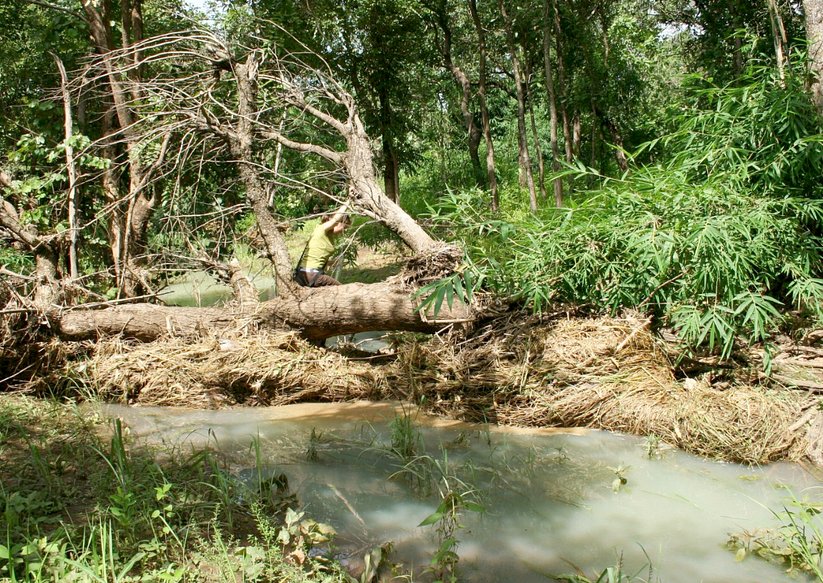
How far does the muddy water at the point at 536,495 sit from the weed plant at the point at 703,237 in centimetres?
105

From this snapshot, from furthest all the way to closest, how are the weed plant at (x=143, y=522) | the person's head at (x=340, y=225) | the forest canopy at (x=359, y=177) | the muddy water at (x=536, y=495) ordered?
the person's head at (x=340, y=225)
the forest canopy at (x=359, y=177)
the muddy water at (x=536, y=495)
the weed plant at (x=143, y=522)

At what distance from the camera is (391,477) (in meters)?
4.24

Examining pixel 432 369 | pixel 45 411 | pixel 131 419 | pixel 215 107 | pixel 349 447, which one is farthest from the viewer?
pixel 215 107

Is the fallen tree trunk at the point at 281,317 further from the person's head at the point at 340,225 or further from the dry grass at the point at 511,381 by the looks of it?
the person's head at the point at 340,225

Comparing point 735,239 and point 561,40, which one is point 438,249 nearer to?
point 735,239

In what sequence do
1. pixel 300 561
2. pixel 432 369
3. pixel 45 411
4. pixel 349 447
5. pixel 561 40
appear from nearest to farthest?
pixel 300 561 < pixel 349 447 < pixel 45 411 < pixel 432 369 < pixel 561 40

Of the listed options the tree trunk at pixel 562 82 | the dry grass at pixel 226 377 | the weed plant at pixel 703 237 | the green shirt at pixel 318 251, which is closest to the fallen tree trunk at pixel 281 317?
the dry grass at pixel 226 377

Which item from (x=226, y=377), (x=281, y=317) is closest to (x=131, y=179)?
(x=281, y=317)

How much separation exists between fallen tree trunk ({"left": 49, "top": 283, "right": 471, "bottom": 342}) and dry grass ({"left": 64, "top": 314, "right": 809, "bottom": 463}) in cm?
18

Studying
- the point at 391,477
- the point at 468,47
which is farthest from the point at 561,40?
the point at 391,477

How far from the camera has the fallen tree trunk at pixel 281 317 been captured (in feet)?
21.3

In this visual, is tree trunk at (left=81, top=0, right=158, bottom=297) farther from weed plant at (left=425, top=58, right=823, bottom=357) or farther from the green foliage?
the green foliage

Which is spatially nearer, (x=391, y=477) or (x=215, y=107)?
(x=391, y=477)

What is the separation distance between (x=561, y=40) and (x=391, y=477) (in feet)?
36.5
